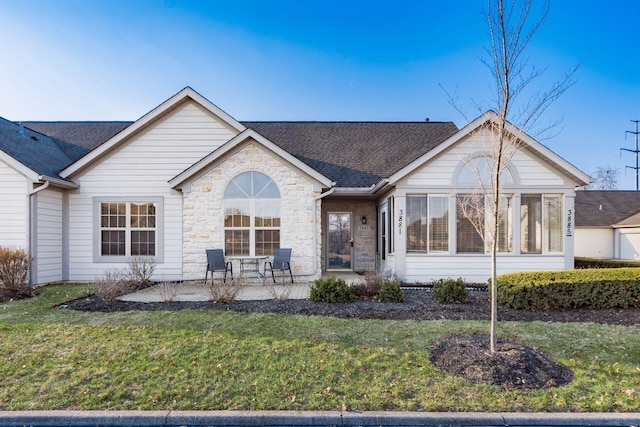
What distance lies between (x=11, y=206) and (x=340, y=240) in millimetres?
10488

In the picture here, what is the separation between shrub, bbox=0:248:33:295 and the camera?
839 centimetres

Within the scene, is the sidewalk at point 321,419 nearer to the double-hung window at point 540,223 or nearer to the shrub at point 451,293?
the shrub at point 451,293

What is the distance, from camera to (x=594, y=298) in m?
7.21

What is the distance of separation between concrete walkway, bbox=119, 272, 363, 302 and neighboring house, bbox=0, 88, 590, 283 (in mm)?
722

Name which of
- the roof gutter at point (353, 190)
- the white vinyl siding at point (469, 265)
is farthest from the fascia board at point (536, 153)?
the white vinyl siding at point (469, 265)

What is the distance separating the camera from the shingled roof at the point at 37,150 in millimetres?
9934

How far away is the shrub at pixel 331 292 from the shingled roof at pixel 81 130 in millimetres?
11823

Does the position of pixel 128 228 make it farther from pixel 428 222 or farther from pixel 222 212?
pixel 428 222

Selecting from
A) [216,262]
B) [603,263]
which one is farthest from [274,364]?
[603,263]

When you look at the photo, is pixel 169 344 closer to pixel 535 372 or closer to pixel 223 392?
pixel 223 392

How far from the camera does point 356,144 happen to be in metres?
14.5

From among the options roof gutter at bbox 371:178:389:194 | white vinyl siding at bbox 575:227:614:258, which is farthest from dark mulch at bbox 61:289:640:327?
white vinyl siding at bbox 575:227:614:258

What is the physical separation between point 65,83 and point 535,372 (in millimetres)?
18883

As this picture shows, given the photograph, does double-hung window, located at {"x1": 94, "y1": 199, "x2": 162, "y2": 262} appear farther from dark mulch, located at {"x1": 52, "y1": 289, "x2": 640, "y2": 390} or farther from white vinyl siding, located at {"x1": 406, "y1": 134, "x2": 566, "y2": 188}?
white vinyl siding, located at {"x1": 406, "y1": 134, "x2": 566, "y2": 188}
